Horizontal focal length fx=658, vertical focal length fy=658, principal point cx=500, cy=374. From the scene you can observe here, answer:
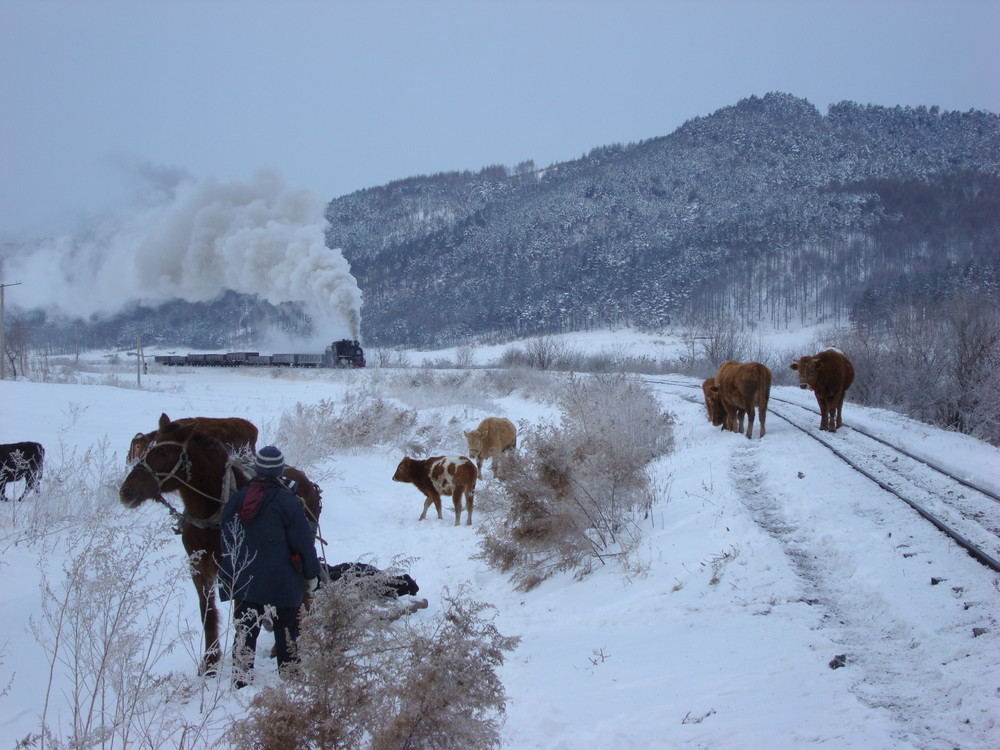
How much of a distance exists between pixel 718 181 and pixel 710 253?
3349 centimetres

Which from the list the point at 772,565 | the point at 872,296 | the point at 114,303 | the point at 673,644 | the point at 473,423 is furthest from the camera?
the point at 872,296

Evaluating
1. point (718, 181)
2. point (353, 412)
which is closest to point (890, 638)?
point (353, 412)

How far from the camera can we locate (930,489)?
294 inches

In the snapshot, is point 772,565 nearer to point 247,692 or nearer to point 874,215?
point 247,692

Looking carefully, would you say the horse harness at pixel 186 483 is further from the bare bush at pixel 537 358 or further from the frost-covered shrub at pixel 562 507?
the bare bush at pixel 537 358

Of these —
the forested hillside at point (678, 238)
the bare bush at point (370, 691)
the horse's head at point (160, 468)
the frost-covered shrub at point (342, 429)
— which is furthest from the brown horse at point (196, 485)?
the forested hillside at point (678, 238)

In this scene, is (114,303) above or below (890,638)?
above

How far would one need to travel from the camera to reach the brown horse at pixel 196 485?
4.62m

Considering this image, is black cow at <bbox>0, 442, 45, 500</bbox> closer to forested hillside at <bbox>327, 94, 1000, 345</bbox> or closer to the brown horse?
the brown horse

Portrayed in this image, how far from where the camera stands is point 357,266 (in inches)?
5615

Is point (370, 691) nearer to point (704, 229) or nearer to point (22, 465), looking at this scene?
point (22, 465)

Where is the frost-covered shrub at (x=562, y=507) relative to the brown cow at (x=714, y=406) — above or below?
below

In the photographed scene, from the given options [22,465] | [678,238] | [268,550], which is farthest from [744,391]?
[678,238]

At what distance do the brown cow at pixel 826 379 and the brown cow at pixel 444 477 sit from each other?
634cm
